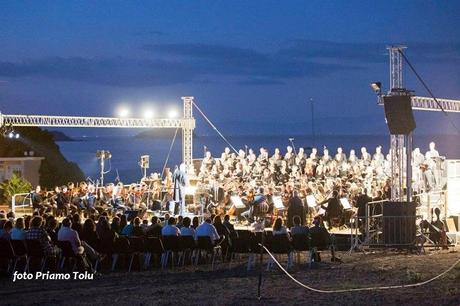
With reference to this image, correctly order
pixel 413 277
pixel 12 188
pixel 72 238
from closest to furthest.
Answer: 1. pixel 413 277
2. pixel 72 238
3. pixel 12 188

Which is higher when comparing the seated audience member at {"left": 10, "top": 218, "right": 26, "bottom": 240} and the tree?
the tree

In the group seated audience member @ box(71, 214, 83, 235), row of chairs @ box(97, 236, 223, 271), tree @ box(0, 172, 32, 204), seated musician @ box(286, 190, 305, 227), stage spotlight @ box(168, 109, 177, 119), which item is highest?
stage spotlight @ box(168, 109, 177, 119)

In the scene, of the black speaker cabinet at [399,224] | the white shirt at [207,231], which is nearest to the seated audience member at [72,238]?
the white shirt at [207,231]

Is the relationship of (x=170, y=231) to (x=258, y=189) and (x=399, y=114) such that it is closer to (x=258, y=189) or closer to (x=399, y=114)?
(x=399, y=114)

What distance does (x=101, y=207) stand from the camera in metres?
24.6

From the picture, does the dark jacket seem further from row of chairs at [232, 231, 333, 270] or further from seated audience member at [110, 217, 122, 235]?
seated audience member at [110, 217, 122, 235]

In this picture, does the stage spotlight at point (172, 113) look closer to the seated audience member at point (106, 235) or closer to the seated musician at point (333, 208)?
the seated musician at point (333, 208)

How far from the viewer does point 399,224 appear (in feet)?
57.7

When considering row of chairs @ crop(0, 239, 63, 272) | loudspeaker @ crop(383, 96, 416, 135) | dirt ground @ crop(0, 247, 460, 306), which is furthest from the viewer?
loudspeaker @ crop(383, 96, 416, 135)

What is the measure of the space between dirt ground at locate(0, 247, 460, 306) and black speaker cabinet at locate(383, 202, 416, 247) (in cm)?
132

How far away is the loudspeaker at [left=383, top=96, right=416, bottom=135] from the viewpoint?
1809 centimetres

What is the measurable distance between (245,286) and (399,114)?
279 inches

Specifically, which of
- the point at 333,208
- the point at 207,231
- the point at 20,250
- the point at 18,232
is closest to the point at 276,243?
the point at 207,231

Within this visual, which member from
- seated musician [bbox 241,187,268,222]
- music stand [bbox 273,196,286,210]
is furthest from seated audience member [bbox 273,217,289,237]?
music stand [bbox 273,196,286,210]
